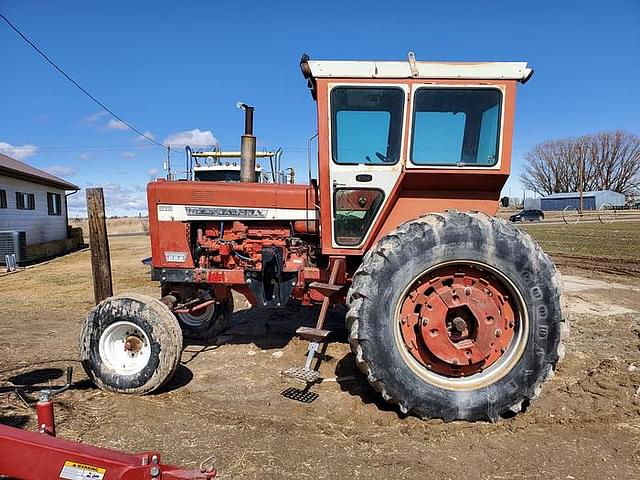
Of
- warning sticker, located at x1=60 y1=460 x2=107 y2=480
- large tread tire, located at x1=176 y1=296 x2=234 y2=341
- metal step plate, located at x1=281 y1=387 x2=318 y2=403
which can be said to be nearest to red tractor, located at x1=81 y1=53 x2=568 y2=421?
metal step plate, located at x1=281 y1=387 x2=318 y2=403

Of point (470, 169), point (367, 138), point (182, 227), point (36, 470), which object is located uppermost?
point (367, 138)

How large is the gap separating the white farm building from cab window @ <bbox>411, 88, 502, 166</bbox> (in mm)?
14843

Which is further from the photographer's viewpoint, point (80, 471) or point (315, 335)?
point (315, 335)

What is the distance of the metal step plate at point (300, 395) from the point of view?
12.9ft

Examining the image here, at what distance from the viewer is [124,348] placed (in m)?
4.11

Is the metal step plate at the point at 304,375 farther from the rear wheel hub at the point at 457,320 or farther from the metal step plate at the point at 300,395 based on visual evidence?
the rear wheel hub at the point at 457,320

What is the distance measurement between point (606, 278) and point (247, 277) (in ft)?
27.6

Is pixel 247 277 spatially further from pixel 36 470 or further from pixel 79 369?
pixel 36 470

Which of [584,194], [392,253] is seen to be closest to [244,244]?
[392,253]

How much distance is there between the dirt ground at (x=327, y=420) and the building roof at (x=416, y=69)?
104 inches

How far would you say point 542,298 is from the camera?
11.4 feet

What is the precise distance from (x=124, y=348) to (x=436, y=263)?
2.73 m

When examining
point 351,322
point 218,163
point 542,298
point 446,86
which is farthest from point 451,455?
point 218,163

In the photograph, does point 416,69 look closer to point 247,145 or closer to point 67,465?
point 247,145
